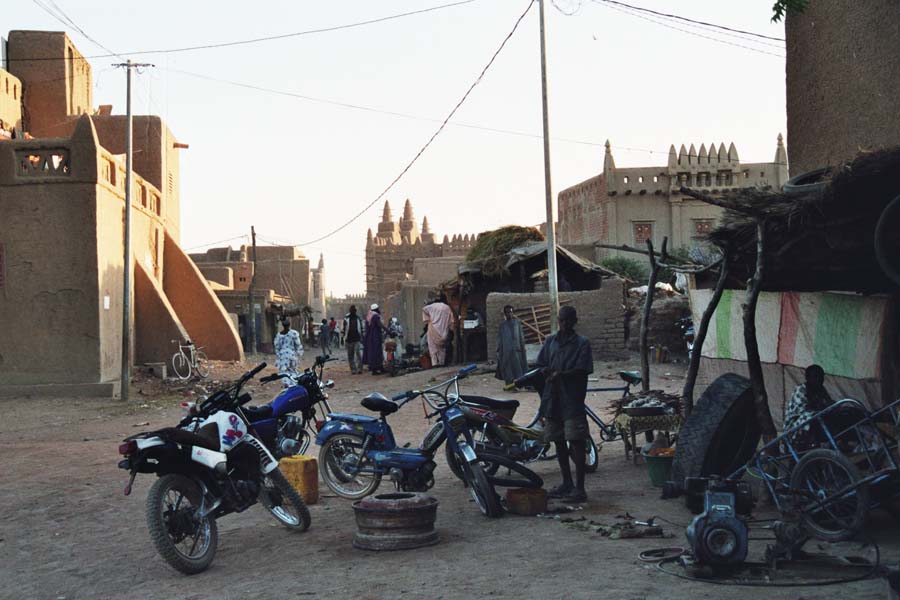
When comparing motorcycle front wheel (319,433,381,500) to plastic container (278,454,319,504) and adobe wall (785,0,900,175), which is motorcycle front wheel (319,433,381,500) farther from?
adobe wall (785,0,900,175)

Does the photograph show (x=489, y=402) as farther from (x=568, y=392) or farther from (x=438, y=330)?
(x=438, y=330)

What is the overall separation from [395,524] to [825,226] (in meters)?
3.42

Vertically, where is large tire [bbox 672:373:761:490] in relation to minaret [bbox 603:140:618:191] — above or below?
below

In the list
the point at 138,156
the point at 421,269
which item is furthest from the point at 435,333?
the point at 421,269

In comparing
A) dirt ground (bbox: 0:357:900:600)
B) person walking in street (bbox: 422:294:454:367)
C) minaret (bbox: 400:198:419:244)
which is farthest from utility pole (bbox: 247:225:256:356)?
minaret (bbox: 400:198:419:244)

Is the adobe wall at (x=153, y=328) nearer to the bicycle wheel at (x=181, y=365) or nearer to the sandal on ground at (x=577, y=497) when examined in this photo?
the bicycle wheel at (x=181, y=365)

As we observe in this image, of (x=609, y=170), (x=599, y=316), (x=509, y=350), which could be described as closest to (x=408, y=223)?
(x=609, y=170)

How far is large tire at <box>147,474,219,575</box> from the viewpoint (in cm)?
627

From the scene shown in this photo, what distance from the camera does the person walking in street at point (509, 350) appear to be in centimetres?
1619

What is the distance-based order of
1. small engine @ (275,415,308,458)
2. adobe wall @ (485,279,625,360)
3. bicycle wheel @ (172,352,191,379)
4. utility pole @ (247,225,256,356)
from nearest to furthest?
small engine @ (275,415,308,458)
adobe wall @ (485,279,625,360)
bicycle wheel @ (172,352,191,379)
utility pole @ (247,225,256,356)

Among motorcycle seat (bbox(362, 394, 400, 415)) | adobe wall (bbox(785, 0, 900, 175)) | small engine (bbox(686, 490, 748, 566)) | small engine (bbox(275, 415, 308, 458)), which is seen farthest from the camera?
adobe wall (bbox(785, 0, 900, 175))

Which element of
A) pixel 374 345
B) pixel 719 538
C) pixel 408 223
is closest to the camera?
pixel 719 538

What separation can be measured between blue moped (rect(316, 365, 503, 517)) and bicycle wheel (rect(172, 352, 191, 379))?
52.6 ft

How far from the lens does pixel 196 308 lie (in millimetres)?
29547
